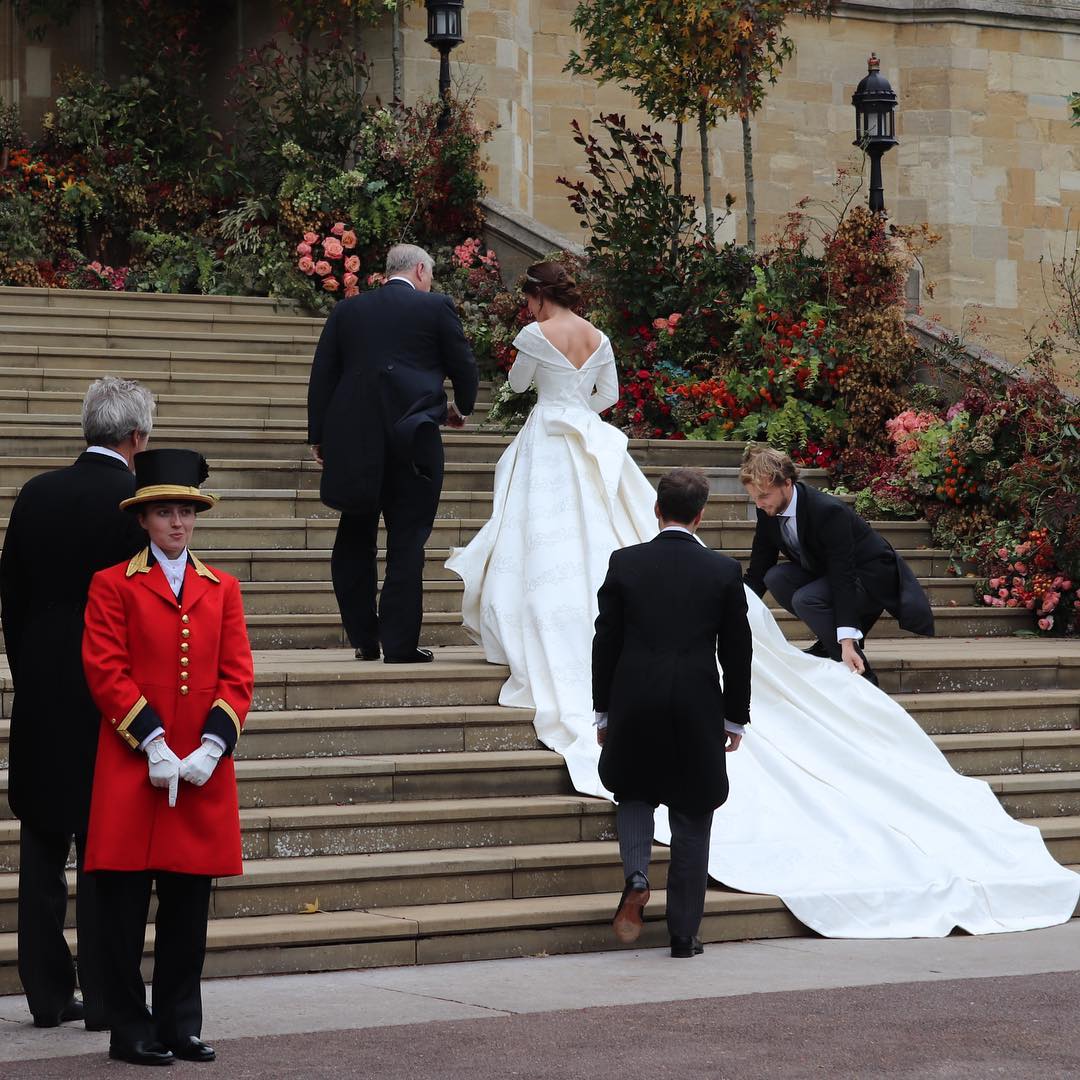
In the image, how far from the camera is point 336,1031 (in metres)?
Result: 5.18

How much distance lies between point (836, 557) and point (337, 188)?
8475 millimetres

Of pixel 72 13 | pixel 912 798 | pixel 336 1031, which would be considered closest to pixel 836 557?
pixel 912 798

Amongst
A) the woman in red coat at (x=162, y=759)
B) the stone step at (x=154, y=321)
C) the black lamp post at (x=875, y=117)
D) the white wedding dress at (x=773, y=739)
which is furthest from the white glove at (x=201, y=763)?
the black lamp post at (x=875, y=117)

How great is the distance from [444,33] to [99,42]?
3.48 metres

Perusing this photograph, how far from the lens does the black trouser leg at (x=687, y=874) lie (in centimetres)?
639

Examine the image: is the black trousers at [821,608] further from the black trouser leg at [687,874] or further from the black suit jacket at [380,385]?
the black trouser leg at [687,874]

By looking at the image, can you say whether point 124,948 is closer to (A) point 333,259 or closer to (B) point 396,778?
(B) point 396,778

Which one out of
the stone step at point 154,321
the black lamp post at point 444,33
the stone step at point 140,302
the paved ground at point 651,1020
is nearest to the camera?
the paved ground at point 651,1020

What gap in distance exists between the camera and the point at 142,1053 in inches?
191

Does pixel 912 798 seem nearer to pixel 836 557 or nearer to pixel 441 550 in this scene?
pixel 836 557

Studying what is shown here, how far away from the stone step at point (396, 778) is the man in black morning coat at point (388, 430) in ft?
3.16

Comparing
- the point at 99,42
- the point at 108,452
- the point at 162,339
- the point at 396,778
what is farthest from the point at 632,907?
the point at 99,42

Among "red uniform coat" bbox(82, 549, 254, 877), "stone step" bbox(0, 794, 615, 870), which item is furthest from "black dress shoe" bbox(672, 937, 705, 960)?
"red uniform coat" bbox(82, 549, 254, 877)

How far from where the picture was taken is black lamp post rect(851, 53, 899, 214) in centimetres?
1714
